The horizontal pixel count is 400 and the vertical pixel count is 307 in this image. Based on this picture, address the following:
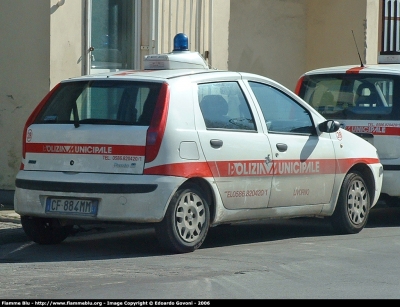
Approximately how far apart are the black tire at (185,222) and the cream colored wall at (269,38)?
829 centimetres

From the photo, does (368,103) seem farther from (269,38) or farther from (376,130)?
(269,38)

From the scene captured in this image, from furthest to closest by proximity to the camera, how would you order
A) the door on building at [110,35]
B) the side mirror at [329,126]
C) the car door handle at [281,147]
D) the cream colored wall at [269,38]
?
the cream colored wall at [269,38] < the door on building at [110,35] < the side mirror at [329,126] < the car door handle at [281,147]

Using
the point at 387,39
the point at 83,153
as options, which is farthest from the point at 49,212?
the point at 387,39

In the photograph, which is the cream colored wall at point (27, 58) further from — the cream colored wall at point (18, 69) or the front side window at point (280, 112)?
the front side window at point (280, 112)

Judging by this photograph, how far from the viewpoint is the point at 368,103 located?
10117mm

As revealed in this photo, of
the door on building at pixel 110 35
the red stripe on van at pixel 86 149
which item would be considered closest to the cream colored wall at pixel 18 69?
the door on building at pixel 110 35

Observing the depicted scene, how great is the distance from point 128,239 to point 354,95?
3.11 meters

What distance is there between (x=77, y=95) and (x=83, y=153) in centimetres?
63

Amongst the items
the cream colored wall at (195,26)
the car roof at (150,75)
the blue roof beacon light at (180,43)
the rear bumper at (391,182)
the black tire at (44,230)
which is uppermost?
the cream colored wall at (195,26)

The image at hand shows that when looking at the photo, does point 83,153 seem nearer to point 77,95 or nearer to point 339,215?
point 77,95

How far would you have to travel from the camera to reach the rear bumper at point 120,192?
24.4 ft

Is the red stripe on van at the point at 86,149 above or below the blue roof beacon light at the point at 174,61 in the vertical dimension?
below

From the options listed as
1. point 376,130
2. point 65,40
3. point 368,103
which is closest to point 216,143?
point 376,130

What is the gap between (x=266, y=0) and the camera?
1661 cm
